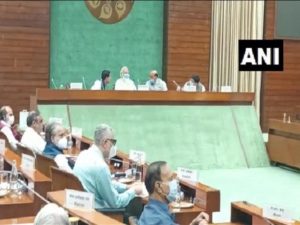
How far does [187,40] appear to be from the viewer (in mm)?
12383

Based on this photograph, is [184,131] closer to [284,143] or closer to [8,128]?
[284,143]

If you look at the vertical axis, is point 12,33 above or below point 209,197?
above

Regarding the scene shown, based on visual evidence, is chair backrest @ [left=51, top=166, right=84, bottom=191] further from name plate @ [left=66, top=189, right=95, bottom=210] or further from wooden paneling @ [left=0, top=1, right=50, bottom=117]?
wooden paneling @ [left=0, top=1, right=50, bottom=117]

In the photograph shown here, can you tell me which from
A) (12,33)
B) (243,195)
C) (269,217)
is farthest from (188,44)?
(269,217)

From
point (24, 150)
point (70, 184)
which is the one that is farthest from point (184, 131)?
point (70, 184)

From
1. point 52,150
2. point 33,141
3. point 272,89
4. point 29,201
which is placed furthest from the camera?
point 272,89

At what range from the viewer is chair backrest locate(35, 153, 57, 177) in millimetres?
4639

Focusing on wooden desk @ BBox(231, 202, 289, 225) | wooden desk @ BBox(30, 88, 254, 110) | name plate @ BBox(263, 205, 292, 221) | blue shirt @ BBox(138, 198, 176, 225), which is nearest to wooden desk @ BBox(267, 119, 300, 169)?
wooden desk @ BBox(30, 88, 254, 110)

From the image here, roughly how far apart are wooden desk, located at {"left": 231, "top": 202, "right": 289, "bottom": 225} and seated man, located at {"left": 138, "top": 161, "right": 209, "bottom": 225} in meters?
0.28

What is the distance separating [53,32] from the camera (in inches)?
456

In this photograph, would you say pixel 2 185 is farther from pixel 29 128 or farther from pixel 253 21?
pixel 253 21

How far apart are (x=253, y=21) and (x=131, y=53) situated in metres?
2.87

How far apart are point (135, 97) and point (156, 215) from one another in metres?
5.79

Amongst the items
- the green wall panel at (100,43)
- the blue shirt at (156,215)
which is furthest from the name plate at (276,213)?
the green wall panel at (100,43)
